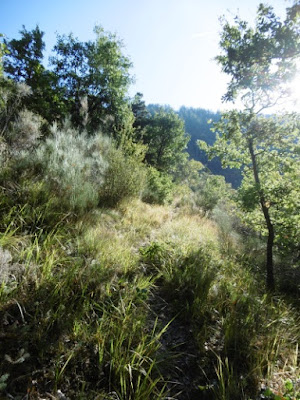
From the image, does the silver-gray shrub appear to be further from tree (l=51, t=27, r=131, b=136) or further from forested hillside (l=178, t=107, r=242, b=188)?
forested hillside (l=178, t=107, r=242, b=188)

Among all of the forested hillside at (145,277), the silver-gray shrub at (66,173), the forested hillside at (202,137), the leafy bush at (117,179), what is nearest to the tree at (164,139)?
the leafy bush at (117,179)

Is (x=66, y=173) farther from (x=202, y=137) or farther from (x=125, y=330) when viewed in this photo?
(x=202, y=137)

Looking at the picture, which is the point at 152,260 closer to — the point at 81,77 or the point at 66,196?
the point at 66,196

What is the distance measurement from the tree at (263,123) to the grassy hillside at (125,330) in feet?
5.47

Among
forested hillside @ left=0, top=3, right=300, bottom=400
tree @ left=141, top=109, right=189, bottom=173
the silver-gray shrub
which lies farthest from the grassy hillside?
tree @ left=141, top=109, right=189, bottom=173

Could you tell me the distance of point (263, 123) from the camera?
3.43 metres

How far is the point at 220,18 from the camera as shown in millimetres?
3260

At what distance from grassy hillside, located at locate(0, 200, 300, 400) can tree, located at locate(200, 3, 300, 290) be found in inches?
65.7

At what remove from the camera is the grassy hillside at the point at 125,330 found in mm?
1289

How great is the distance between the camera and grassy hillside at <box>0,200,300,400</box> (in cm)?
129

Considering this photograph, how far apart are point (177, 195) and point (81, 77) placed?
35.5 feet

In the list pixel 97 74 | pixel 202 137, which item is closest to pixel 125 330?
pixel 97 74

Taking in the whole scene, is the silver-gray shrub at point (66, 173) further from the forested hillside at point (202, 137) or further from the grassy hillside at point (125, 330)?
the forested hillside at point (202, 137)

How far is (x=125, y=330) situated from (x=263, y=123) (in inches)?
154
